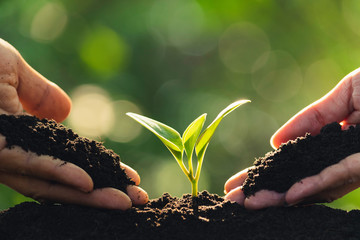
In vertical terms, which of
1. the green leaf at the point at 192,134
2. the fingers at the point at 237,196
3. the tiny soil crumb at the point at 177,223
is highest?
the green leaf at the point at 192,134

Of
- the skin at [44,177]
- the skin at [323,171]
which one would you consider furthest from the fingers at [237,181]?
the skin at [44,177]

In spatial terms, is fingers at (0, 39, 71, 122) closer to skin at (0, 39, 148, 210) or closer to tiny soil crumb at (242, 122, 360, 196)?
skin at (0, 39, 148, 210)

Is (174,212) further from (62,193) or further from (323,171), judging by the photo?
(323,171)

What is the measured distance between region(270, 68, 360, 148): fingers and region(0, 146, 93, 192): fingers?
103 centimetres

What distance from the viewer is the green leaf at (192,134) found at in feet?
5.14

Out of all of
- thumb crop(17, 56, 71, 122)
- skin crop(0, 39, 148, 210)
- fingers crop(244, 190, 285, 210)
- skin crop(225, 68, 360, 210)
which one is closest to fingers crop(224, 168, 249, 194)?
skin crop(225, 68, 360, 210)

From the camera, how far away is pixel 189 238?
125cm

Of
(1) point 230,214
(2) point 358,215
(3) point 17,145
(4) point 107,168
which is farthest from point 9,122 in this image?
(2) point 358,215

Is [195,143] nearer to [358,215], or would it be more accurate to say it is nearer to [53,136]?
[53,136]

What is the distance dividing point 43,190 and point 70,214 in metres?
0.15

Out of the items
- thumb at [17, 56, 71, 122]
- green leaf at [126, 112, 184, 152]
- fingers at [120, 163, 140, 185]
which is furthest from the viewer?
thumb at [17, 56, 71, 122]

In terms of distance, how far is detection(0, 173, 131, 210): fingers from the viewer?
136cm

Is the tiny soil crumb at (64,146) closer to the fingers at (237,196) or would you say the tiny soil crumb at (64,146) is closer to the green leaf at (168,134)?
the green leaf at (168,134)

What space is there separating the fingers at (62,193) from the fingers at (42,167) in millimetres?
61
